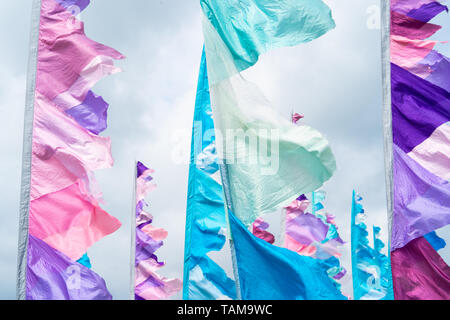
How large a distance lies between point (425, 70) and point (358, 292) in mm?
22013

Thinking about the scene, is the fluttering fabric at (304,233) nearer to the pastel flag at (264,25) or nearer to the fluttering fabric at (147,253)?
the fluttering fabric at (147,253)

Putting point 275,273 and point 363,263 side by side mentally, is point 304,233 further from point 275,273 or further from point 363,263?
point 275,273

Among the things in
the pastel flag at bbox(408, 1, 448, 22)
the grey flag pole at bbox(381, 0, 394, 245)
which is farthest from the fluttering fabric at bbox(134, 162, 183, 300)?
the pastel flag at bbox(408, 1, 448, 22)

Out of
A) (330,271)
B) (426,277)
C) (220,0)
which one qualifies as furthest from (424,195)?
(330,271)

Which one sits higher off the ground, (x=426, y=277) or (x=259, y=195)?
(x=259, y=195)

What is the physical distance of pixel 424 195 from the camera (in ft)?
36.0

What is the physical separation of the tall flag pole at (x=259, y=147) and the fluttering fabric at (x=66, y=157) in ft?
6.47

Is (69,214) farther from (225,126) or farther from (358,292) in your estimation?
(358,292)

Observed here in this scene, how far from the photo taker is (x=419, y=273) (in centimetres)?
1060

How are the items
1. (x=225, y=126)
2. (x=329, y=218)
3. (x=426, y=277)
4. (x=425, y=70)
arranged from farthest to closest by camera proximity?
(x=329, y=218)
(x=425, y=70)
(x=426, y=277)
(x=225, y=126)

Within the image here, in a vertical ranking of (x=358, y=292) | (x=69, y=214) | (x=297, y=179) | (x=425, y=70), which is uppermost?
(x=425, y=70)

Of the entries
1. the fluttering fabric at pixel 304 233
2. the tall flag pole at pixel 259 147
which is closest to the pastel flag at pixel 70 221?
the tall flag pole at pixel 259 147

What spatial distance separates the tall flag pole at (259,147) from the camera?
9.13m

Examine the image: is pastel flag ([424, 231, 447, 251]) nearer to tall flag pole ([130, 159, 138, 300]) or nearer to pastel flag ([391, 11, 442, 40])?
pastel flag ([391, 11, 442, 40])
